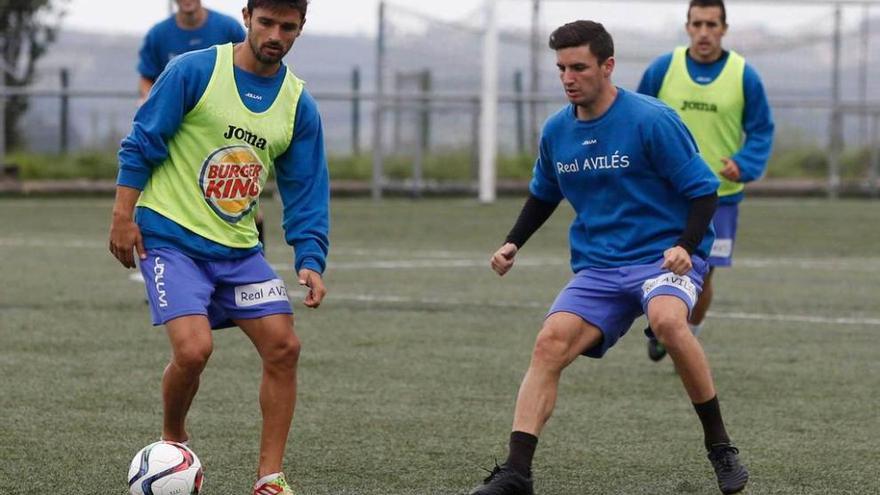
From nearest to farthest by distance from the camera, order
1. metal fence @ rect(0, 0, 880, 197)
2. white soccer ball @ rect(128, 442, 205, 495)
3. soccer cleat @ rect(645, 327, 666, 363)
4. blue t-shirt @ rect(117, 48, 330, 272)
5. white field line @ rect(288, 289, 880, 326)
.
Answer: white soccer ball @ rect(128, 442, 205, 495) < blue t-shirt @ rect(117, 48, 330, 272) < soccer cleat @ rect(645, 327, 666, 363) < white field line @ rect(288, 289, 880, 326) < metal fence @ rect(0, 0, 880, 197)

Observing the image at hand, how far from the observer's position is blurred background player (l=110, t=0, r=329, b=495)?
5.33m

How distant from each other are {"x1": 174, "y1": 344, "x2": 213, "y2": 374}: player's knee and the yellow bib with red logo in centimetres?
37

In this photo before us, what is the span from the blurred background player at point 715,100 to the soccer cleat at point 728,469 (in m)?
3.38

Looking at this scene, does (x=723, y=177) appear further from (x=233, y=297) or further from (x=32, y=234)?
(x=32, y=234)

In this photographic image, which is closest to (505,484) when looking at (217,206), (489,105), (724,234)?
(217,206)

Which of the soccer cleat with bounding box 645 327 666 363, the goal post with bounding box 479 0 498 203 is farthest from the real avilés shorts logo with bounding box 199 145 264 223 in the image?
the goal post with bounding box 479 0 498 203

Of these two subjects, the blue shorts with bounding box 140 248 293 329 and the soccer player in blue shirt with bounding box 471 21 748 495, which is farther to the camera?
the soccer player in blue shirt with bounding box 471 21 748 495

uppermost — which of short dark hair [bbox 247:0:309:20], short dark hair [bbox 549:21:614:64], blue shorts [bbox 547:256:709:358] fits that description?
short dark hair [bbox 247:0:309:20]

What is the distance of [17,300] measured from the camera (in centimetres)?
1105

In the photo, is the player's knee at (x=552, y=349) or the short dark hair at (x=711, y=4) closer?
the player's knee at (x=552, y=349)

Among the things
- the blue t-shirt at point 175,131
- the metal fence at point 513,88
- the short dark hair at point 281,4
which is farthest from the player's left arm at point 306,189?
the metal fence at point 513,88

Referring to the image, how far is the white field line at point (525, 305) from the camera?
10.7 m

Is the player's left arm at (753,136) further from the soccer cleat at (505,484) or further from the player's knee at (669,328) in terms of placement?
the soccer cleat at (505,484)

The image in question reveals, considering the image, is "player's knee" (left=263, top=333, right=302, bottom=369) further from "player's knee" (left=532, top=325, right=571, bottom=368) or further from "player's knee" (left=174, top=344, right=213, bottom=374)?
"player's knee" (left=532, top=325, right=571, bottom=368)
